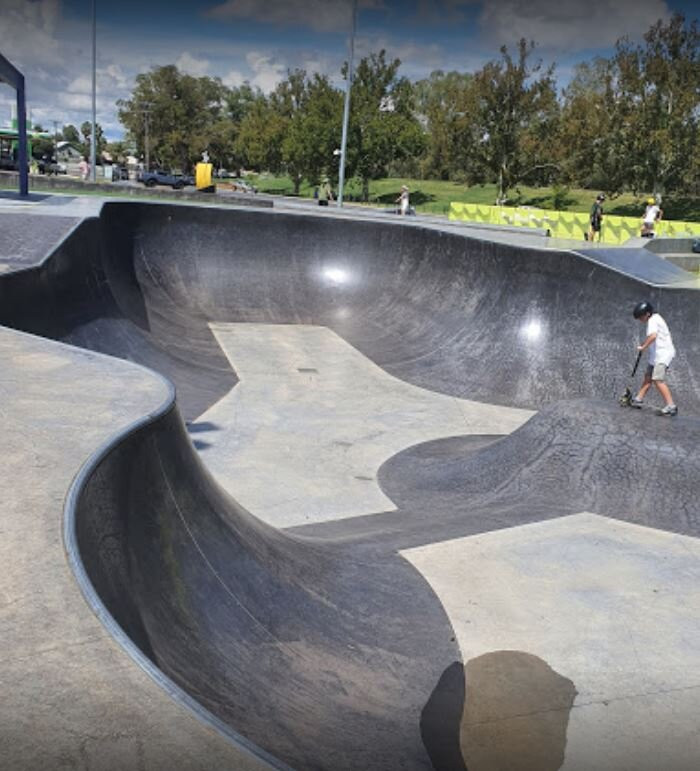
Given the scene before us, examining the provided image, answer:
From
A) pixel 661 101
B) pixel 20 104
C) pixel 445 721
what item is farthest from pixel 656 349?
pixel 661 101

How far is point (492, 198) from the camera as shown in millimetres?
59188

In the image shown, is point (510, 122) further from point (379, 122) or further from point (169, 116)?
point (169, 116)

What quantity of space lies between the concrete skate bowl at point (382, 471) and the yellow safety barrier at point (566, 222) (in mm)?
12623

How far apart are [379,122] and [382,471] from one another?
4020 centimetres

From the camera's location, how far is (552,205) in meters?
53.8

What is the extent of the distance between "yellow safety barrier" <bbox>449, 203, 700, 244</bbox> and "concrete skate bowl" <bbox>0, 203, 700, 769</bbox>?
1262cm

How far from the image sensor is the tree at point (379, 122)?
45.6 meters

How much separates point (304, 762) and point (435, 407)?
9747 millimetres

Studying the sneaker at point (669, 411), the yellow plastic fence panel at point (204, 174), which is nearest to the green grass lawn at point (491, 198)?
the yellow plastic fence panel at point (204, 174)

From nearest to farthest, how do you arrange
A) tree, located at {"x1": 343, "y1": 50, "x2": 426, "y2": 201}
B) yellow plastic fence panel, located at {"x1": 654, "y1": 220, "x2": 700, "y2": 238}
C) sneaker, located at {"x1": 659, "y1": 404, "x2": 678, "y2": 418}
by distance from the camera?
sneaker, located at {"x1": 659, "y1": 404, "x2": 678, "y2": 418}, yellow plastic fence panel, located at {"x1": 654, "y1": 220, "x2": 700, "y2": 238}, tree, located at {"x1": 343, "y1": 50, "x2": 426, "y2": 201}

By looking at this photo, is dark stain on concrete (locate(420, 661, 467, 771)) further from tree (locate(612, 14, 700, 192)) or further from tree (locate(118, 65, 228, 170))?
tree (locate(118, 65, 228, 170))

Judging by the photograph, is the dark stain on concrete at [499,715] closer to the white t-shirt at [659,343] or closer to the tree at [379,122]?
the white t-shirt at [659,343]

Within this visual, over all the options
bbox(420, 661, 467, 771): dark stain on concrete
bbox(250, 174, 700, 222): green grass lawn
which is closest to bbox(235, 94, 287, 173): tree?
bbox(250, 174, 700, 222): green grass lawn

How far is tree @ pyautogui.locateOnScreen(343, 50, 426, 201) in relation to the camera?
45625mm
